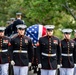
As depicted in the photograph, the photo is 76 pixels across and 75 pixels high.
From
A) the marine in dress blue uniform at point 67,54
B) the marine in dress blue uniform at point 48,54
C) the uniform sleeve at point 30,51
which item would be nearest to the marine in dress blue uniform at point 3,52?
the uniform sleeve at point 30,51

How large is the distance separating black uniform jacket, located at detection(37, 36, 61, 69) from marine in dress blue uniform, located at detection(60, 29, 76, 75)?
1.06ft

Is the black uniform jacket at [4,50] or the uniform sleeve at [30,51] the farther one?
the black uniform jacket at [4,50]

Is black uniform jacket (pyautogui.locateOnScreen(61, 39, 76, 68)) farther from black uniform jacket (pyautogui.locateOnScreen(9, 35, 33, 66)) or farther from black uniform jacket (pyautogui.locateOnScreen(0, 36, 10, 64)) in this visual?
black uniform jacket (pyautogui.locateOnScreen(0, 36, 10, 64))

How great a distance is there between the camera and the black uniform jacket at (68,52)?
33.0 feet

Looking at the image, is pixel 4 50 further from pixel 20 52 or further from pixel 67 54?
pixel 67 54

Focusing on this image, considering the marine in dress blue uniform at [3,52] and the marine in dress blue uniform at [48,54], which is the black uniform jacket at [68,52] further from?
the marine in dress blue uniform at [3,52]

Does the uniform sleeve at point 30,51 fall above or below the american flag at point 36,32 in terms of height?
below

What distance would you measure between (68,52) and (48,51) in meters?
0.64

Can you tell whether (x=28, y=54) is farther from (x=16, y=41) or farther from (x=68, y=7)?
(x=68, y=7)

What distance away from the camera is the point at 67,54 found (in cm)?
1008

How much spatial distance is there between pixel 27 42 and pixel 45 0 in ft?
43.8

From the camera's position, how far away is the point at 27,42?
9.81m

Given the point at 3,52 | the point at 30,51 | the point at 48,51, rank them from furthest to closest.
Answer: the point at 3,52, the point at 30,51, the point at 48,51

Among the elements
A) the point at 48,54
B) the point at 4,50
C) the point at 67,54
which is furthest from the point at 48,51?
the point at 4,50
